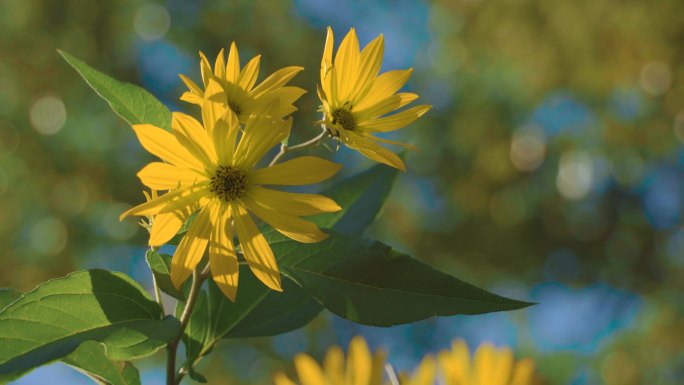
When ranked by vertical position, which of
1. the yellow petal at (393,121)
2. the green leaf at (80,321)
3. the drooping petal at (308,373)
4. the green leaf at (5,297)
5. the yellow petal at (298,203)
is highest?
the yellow petal at (393,121)

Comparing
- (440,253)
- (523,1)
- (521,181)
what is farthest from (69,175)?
(523,1)

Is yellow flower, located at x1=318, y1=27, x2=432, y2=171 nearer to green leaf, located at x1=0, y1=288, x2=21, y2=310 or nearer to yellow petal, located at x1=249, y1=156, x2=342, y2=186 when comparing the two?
yellow petal, located at x1=249, y1=156, x2=342, y2=186

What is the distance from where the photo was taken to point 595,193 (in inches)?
198

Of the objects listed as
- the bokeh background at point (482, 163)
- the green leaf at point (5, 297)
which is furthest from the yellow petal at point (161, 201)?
the bokeh background at point (482, 163)

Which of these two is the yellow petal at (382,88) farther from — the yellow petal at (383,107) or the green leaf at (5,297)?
the green leaf at (5,297)

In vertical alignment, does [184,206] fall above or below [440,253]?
below

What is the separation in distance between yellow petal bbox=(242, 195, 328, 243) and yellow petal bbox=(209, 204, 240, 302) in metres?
0.02

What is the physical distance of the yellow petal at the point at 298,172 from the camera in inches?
14.0

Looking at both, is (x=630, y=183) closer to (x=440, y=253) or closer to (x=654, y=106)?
(x=654, y=106)

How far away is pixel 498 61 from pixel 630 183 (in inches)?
48.1

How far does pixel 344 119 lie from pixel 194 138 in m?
0.08

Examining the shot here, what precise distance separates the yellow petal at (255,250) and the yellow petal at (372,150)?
6 centimetres

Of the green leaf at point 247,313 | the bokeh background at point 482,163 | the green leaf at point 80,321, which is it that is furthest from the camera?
the bokeh background at point 482,163

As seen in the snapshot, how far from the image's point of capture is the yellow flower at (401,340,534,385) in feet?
1.54
